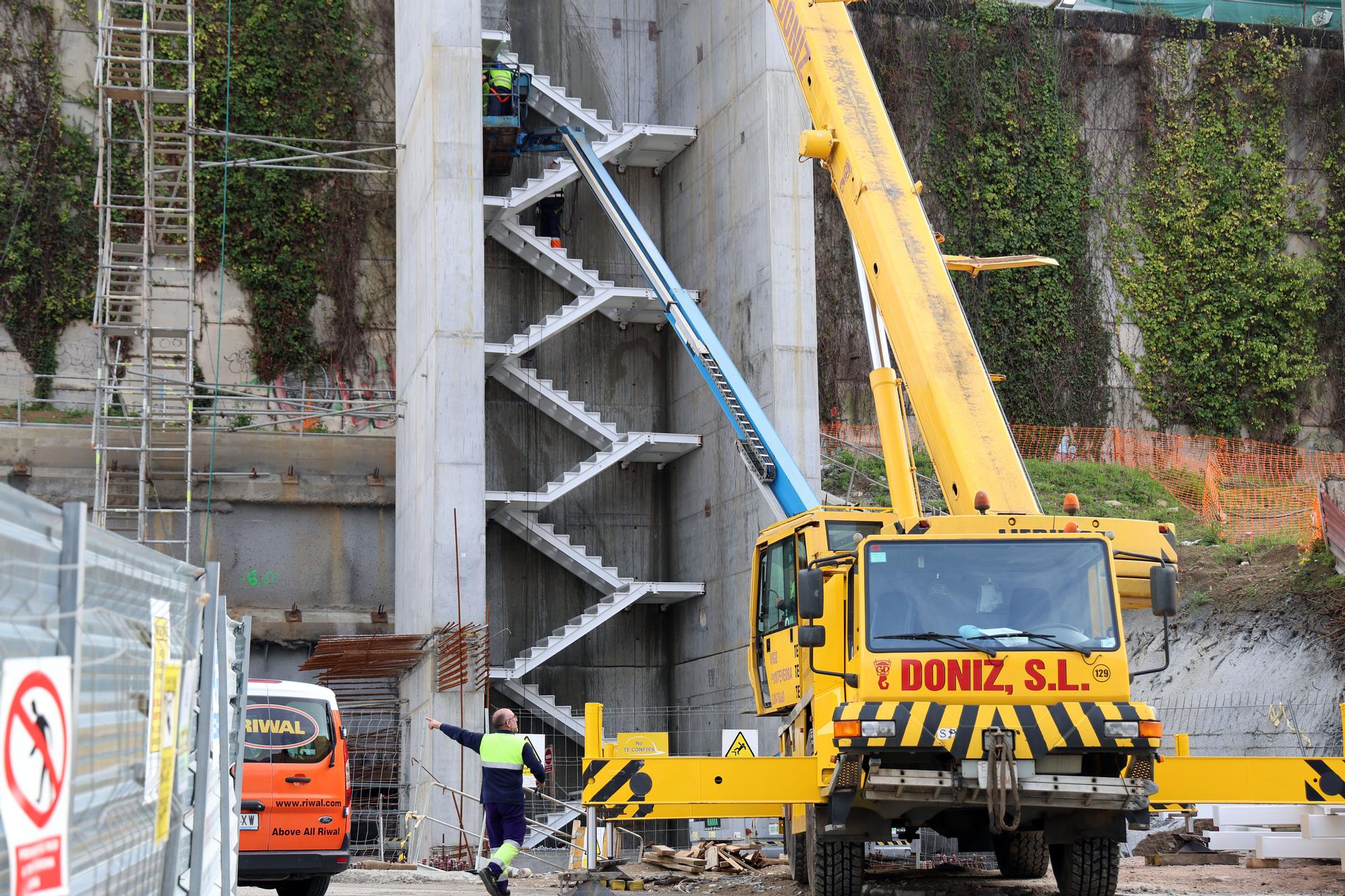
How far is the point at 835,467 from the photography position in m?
28.5

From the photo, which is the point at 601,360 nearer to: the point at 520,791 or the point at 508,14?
the point at 508,14

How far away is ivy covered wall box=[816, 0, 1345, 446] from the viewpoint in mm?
32969

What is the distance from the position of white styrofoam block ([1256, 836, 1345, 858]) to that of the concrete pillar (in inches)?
373

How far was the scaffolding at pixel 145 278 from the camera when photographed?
70.6 feet

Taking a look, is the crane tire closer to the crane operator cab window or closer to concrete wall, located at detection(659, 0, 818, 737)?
the crane operator cab window

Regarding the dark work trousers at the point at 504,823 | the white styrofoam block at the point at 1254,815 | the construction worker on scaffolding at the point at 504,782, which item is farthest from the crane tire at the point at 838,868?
the white styrofoam block at the point at 1254,815

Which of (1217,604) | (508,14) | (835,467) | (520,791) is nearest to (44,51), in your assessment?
(508,14)

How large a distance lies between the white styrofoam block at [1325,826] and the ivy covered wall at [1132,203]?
794 inches

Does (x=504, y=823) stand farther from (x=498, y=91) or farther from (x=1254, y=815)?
(x=498, y=91)

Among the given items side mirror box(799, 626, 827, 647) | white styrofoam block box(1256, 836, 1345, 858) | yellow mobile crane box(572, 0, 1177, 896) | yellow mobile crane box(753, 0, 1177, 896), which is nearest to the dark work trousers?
yellow mobile crane box(572, 0, 1177, 896)

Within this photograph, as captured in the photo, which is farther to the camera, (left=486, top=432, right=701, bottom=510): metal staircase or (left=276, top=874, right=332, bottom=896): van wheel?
(left=486, top=432, right=701, bottom=510): metal staircase

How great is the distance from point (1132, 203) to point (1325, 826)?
23.6 metres

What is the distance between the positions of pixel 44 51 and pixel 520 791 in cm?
2055

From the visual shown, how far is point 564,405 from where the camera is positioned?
22625mm
